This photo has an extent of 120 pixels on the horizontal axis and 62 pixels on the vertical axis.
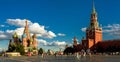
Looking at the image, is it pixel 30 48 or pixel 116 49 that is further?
pixel 30 48

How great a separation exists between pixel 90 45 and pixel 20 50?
51.8 metres

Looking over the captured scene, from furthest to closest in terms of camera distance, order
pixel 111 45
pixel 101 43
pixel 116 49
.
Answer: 1. pixel 101 43
2. pixel 111 45
3. pixel 116 49

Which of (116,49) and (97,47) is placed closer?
(116,49)

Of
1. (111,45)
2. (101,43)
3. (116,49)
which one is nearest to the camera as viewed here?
(116,49)

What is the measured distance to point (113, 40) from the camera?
7333 inches

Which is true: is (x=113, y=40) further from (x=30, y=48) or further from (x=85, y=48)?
(x=30, y=48)

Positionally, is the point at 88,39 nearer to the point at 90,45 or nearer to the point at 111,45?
the point at 90,45

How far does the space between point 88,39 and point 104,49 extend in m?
17.6

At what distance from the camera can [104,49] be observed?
182 m

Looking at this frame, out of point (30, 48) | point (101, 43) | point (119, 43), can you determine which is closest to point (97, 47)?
point (101, 43)

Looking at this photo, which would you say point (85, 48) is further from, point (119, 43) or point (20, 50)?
point (20, 50)

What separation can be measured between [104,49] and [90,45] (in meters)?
15.4

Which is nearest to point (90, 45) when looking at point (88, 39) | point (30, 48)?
point (88, 39)

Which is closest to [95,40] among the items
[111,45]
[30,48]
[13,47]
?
[111,45]
